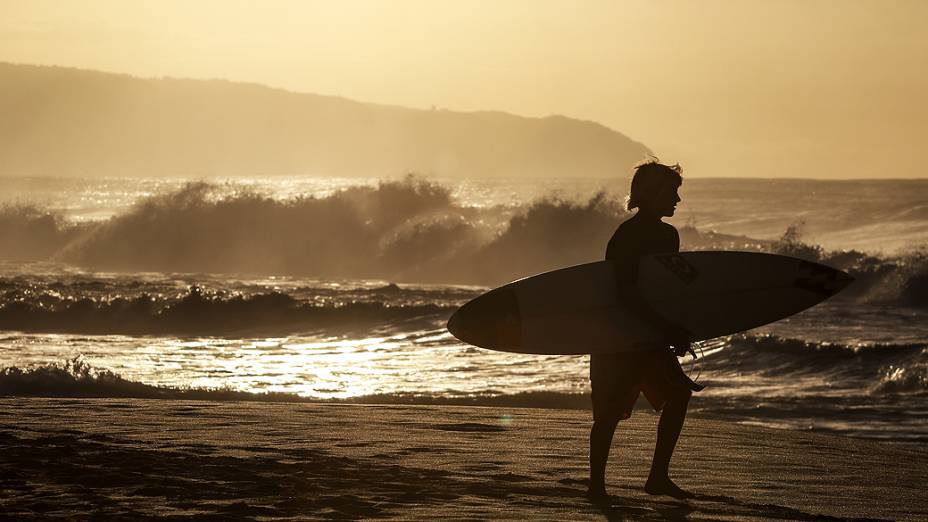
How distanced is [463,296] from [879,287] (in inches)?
319

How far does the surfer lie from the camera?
561 centimetres

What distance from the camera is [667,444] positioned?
571 centimetres

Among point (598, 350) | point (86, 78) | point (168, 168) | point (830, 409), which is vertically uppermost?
point (86, 78)

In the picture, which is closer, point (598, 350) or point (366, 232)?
point (598, 350)

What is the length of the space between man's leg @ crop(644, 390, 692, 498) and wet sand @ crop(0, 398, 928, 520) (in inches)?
2.9

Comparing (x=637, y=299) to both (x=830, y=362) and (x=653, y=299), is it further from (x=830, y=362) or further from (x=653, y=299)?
(x=830, y=362)

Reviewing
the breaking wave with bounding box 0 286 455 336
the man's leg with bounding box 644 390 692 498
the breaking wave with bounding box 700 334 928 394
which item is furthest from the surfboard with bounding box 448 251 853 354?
the breaking wave with bounding box 0 286 455 336

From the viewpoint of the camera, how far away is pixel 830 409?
1122cm

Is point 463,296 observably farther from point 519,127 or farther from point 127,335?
point 519,127

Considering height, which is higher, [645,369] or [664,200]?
[664,200]

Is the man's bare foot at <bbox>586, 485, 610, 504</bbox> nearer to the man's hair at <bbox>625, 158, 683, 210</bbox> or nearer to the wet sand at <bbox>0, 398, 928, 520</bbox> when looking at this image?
the wet sand at <bbox>0, 398, 928, 520</bbox>

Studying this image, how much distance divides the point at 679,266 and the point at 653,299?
205 millimetres

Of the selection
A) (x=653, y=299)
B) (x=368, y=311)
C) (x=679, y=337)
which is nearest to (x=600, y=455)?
(x=679, y=337)

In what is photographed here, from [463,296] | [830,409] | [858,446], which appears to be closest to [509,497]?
[858,446]
